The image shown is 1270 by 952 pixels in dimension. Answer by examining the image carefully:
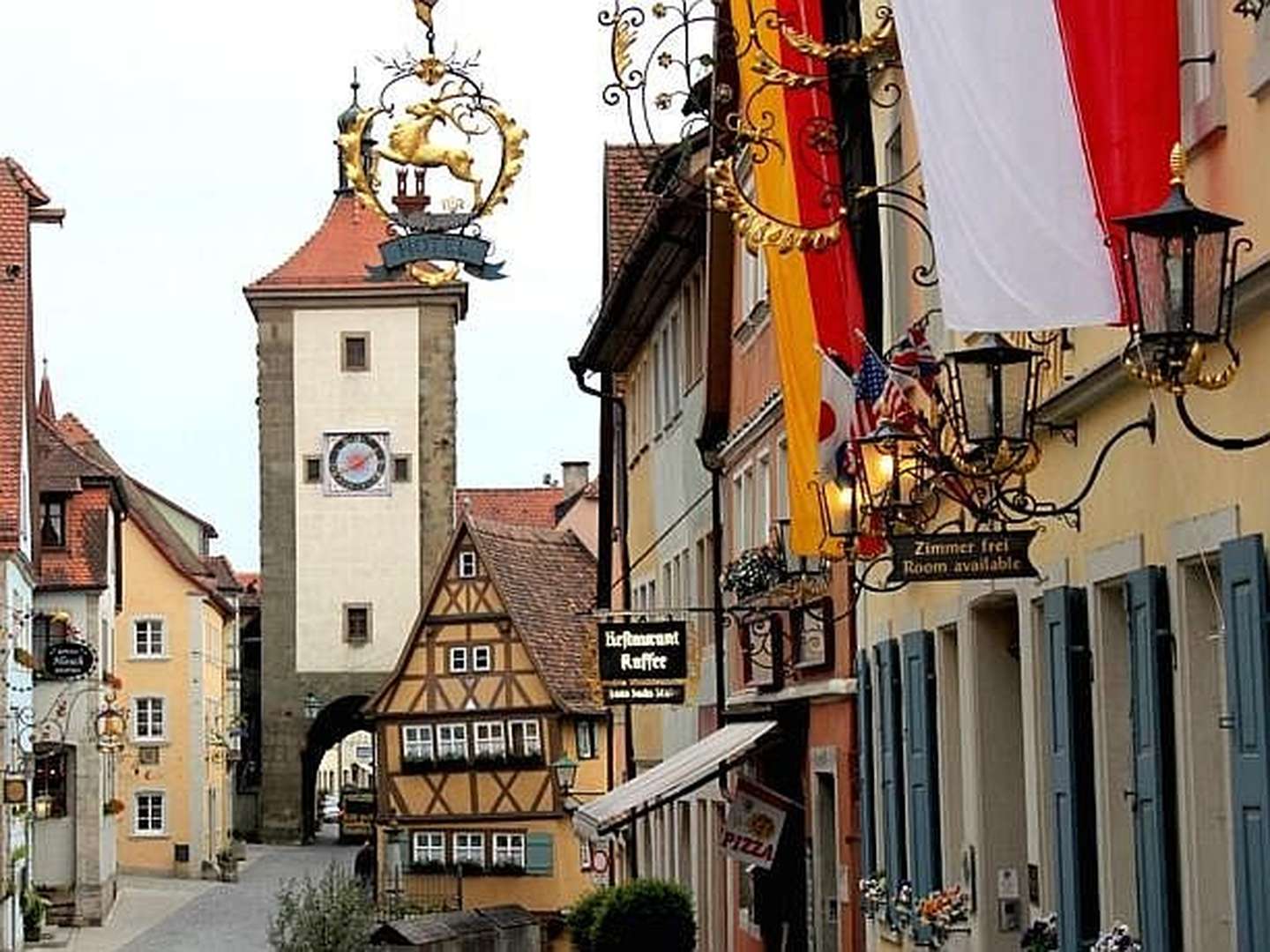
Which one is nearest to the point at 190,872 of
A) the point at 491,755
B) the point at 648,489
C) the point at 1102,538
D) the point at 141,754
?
the point at 141,754

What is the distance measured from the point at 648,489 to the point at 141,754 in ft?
108

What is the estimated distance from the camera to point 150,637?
63.3 m

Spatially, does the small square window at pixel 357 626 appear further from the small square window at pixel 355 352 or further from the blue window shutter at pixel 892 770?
the blue window shutter at pixel 892 770

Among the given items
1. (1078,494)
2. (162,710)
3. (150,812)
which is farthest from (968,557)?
(150,812)

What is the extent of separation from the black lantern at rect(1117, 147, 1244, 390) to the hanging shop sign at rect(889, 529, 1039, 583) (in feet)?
12.0

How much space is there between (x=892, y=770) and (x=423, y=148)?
171 inches

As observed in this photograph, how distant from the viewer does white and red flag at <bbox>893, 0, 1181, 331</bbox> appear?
7816 mm

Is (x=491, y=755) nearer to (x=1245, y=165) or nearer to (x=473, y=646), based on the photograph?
(x=473, y=646)

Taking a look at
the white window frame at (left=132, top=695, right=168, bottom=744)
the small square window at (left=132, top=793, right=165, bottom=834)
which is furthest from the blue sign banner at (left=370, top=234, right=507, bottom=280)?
the small square window at (left=132, top=793, right=165, bottom=834)

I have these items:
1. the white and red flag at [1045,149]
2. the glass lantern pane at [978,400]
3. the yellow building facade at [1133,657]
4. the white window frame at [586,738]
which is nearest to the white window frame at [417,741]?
the white window frame at [586,738]

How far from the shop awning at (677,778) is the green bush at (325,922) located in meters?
7.01

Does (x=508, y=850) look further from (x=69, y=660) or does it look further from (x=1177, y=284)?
(x=1177, y=284)

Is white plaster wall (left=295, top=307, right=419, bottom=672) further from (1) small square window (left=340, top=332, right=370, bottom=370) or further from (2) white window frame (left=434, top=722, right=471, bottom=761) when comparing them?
(2) white window frame (left=434, top=722, right=471, bottom=761)

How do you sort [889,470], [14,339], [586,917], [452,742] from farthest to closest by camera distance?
[452,742] → [14,339] → [586,917] → [889,470]
